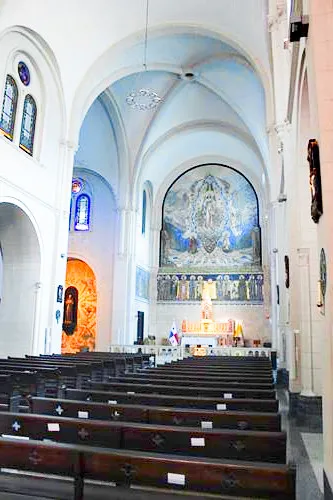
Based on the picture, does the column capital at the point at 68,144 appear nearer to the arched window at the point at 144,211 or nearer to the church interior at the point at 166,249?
the church interior at the point at 166,249

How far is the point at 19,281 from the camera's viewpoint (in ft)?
44.3

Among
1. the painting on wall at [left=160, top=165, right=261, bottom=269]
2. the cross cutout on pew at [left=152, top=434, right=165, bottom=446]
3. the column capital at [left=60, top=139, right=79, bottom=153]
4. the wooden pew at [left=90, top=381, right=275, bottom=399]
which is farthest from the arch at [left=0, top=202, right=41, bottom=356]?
the painting on wall at [left=160, top=165, right=261, bottom=269]

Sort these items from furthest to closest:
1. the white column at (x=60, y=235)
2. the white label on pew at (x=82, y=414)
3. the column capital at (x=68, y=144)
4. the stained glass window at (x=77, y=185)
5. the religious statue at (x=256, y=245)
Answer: the religious statue at (x=256, y=245) < the stained glass window at (x=77, y=185) < the column capital at (x=68, y=144) < the white column at (x=60, y=235) < the white label on pew at (x=82, y=414)

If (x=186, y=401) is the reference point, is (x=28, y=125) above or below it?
above

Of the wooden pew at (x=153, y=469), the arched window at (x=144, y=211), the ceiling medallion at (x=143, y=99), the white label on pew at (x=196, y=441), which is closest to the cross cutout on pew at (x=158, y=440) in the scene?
the white label on pew at (x=196, y=441)

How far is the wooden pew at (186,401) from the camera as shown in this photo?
4.51 meters

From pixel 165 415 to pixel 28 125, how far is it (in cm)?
1160

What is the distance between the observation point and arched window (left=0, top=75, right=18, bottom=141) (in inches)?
474

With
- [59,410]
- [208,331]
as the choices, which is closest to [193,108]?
[208,331]

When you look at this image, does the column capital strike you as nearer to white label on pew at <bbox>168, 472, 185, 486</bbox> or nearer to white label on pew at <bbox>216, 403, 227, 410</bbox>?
white label on pew at <bbox>216, 403, 227, 410</bbox>

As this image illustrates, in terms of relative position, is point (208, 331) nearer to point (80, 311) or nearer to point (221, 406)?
point (80, 311)

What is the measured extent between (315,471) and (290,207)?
206 inches

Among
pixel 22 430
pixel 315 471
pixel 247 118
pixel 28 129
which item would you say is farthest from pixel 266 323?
pixel 22 430

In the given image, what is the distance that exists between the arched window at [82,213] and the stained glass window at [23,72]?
1112 cm
